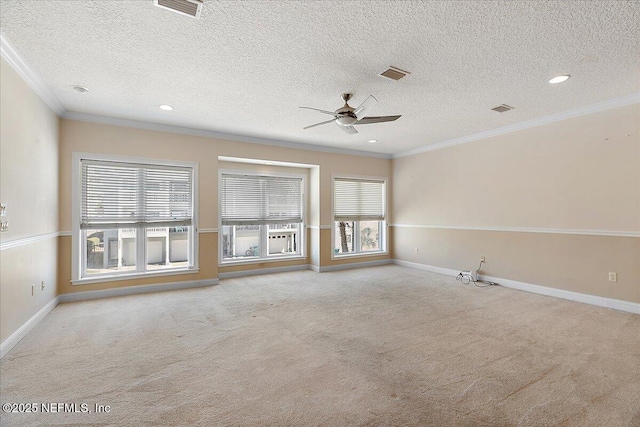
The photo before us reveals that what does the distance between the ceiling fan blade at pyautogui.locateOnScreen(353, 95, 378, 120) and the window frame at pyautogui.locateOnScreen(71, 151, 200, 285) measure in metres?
3.14

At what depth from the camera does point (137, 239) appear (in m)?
4.85

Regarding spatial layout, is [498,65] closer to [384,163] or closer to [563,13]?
[563,13]

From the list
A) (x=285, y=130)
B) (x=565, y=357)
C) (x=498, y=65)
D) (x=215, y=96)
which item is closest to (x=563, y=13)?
(x=498, y=65)

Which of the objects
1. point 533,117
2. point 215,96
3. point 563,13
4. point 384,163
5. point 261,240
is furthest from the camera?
point 384,163

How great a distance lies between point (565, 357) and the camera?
2.60m

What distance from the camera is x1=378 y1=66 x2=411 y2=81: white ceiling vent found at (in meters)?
3.01

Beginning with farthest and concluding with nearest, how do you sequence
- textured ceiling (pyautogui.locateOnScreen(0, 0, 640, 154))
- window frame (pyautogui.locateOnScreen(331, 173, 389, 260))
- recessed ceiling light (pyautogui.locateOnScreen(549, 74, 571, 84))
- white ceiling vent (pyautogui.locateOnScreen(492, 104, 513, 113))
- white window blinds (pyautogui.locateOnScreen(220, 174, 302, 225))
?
window frame (pyautogui.locateOnScreen(331, 173, 389, 260))
white window blinds (pyautogui.locateOnScreen(220, 174, 302, 225))
white ceiling vent (pyautogui.locateOnScreen(492, 104, 513, 113))
recessed ceiling light (pyautogui.locateOnScreen(549, 74, 571, 84))
textured ceiling (pyautogui.locateOnScreen(0, 0, 640, 154))

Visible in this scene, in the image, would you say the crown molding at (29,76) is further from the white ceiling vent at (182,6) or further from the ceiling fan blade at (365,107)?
the ceiling fan blade at (365,107)

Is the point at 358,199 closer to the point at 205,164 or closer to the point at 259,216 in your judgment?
the point at 259,216

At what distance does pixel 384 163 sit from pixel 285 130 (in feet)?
9.93

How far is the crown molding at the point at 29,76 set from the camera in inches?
102

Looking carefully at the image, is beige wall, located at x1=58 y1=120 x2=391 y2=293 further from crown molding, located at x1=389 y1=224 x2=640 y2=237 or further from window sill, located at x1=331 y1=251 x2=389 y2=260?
crown molding, located at x1=389 y1=224 x2=640 y2=237

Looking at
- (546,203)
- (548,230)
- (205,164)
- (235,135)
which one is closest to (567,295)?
(548,230)

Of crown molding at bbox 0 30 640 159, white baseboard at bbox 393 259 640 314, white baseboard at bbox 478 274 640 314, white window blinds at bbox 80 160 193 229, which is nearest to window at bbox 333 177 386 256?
crown molding at bbox 0 30 640 159
